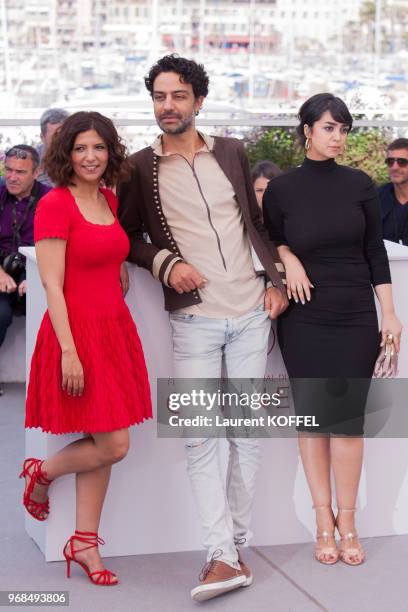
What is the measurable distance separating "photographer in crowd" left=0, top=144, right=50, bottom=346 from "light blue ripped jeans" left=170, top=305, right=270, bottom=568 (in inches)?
105

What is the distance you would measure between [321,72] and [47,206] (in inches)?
438

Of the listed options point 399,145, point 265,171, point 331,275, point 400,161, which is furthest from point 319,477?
point 399,145

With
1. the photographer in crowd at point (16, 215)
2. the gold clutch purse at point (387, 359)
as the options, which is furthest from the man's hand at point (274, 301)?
the photographer in crowd at point (16, 215)

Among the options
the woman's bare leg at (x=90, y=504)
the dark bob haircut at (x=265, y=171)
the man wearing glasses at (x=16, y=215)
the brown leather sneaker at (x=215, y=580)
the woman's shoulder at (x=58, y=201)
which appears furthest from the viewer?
the man wearing glasses at (x=16, y=215)

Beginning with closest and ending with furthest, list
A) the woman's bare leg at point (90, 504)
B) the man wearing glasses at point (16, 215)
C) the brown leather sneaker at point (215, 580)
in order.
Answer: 1. the brown leather sneaker at point (215, 580)
2. the woman's bare leg at point (90, 504)
3. the man wearing glasses at point (16, 215)

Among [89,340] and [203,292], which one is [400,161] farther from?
[89,340]

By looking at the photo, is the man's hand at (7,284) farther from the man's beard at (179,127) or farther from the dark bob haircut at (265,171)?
Answer: the man's beard at (179,127)

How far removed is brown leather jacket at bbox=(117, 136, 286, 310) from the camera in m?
3.90

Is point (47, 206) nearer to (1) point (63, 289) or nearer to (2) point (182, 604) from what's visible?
(1) point (63, 289)

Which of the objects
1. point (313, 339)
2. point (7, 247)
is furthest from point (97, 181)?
point (7, 247)

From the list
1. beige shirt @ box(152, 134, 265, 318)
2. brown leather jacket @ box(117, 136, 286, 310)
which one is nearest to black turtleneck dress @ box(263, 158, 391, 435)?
brown leather jacket @ box(117, 136, 286, 310)

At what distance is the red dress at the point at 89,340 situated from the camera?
146 inches

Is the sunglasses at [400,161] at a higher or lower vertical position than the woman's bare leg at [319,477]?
higher

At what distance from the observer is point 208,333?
3.88 meters
